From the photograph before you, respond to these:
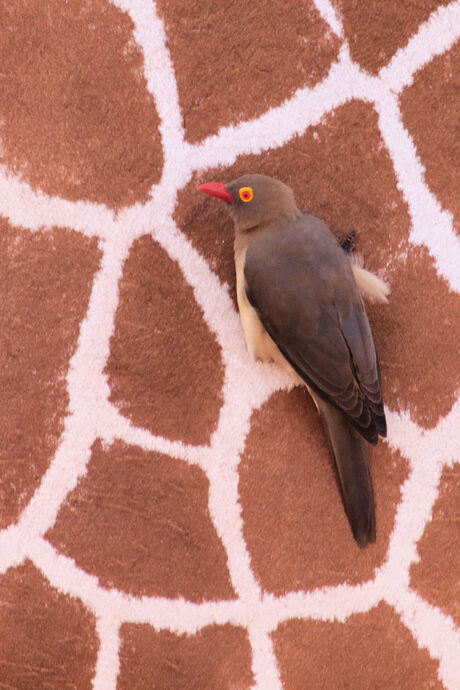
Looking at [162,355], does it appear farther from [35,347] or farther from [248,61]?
[248,61]

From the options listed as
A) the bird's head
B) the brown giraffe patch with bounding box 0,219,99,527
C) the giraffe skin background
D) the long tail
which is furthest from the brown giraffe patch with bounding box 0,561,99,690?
the bird's head

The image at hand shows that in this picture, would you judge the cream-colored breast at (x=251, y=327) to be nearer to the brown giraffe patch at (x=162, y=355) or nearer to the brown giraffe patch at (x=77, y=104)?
the brown giraffe patch at (x=162, y=355)

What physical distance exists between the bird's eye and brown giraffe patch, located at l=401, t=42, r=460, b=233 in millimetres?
345

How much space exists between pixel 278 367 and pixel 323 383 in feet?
0.47

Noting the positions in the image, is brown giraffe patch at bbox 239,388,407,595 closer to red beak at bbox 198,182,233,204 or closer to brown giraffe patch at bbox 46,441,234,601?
brown giraffe patch at bbox 46,441,234,601

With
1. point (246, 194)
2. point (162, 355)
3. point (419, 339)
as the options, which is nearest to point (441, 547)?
point (419, 339)

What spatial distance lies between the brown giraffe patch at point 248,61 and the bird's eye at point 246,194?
0.16 metres

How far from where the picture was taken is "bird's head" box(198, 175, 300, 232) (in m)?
1.14

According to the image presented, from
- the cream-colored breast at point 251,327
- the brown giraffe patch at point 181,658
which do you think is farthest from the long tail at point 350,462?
the brown giraffe patch at point 181,658

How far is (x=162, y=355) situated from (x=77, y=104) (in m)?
0.49

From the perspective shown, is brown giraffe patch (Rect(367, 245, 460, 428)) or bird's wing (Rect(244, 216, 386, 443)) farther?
brown giraffe patch (Rect(367, 245, 460, 428))

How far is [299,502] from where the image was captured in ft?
4.08

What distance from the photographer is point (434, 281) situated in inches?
48.8

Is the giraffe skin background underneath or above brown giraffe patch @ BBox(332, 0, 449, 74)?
A: underneath
